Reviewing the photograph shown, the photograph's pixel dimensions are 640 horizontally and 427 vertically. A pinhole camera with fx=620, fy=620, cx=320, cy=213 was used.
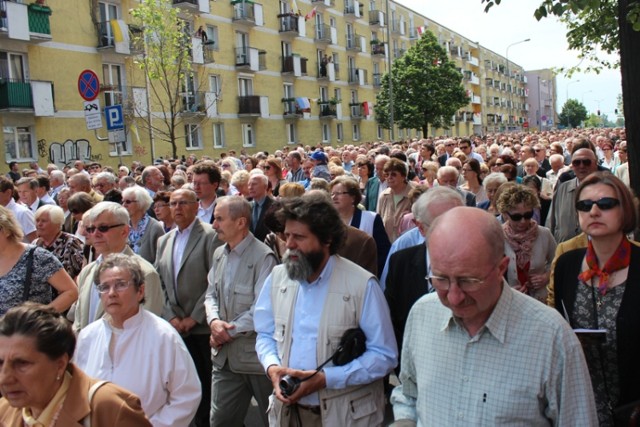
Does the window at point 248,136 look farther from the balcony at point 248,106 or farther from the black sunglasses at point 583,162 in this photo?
the black sunglasses at point 583,162

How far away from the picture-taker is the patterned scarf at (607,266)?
10.5 ft

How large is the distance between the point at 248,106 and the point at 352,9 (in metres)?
17.7

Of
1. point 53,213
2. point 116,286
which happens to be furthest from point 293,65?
point 116,286

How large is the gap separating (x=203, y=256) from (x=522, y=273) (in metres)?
2.67

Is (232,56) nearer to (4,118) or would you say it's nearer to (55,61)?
(55,61)

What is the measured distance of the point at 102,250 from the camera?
4801 millimetres

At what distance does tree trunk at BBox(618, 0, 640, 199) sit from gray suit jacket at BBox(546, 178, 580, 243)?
1.23m

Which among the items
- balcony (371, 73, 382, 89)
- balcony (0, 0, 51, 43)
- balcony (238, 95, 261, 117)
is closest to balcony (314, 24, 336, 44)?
balcony (371, 73, 382, 89)

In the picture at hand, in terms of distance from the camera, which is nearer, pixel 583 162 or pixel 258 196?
pixel 583 162

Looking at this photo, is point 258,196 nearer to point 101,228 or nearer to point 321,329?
point 101,228

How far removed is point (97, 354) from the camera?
3.51 meters

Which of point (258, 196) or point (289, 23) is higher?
point (289, 23)

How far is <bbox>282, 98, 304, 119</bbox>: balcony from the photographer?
3916 cm

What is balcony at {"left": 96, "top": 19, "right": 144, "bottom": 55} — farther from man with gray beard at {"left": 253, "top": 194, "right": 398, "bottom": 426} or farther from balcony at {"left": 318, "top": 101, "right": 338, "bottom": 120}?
man with gray beard at {"left": 253, "top": 194, "right": 398, "bottom": 426}
